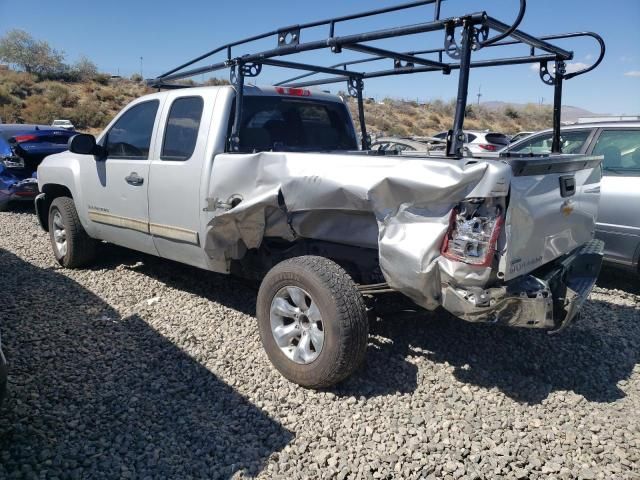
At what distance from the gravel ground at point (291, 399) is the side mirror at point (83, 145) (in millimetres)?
1431

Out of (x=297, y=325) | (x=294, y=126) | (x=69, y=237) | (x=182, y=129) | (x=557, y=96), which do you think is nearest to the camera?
(x=297, y=325)

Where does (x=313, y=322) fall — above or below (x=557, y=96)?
below

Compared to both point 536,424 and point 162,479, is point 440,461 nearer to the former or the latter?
point 536,424

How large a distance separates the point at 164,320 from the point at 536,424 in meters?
3.07

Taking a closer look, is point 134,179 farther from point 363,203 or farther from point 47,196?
point 363,203

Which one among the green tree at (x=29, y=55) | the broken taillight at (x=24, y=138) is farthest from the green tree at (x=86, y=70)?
the broken taillight at (x=24, y=138)

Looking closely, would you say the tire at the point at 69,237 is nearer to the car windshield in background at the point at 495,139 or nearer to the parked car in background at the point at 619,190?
the parked car in background at the point at 619,190

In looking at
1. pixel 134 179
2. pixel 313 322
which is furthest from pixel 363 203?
pixel 134 179

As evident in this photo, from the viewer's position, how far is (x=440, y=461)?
111 inches

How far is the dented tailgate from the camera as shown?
2.89 metres

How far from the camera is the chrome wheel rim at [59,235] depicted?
19.7 feet

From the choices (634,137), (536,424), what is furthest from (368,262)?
(634,137)

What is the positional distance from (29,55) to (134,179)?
44.0 metres

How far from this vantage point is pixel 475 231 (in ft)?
9.32
